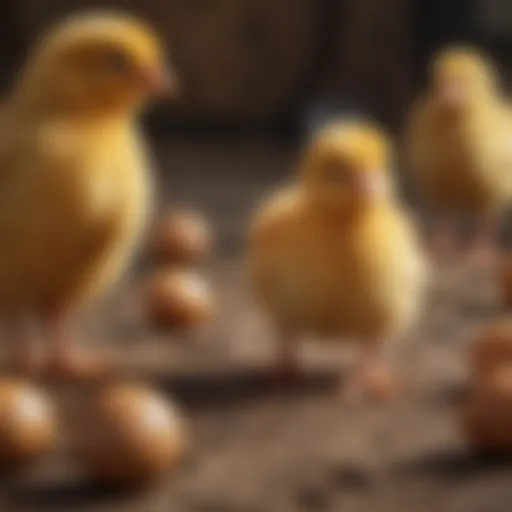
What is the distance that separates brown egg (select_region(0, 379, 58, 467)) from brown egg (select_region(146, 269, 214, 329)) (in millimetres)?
376

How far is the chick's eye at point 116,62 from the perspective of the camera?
1.39 m

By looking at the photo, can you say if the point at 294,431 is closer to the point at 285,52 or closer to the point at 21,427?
the point at 21,427

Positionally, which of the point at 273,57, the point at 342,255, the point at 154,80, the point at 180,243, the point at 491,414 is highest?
the point at 273,57

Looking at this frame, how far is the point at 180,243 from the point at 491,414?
0.75 meters

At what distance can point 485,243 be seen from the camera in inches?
75.5

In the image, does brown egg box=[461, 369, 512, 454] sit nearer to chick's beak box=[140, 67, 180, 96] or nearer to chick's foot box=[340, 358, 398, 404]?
chick's foot box=[340, 358, 398, 404]

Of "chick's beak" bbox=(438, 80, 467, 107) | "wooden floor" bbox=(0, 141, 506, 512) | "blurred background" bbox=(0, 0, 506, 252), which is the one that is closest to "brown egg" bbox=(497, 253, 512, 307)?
"wooden floor" bbox=(0, 141, 506, 512)

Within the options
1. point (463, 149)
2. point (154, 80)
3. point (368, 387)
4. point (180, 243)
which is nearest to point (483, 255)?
point (463, 149)

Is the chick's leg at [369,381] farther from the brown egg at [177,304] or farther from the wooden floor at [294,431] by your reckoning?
the brown egg at [177,304]

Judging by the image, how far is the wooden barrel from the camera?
2885 mm

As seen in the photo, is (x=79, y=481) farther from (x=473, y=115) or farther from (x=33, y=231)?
(x=473, y=115)

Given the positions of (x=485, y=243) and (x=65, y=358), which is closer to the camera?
(x=65, y=358)

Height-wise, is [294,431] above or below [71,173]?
below

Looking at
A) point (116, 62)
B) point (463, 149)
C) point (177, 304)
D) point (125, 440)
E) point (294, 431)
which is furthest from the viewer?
point (463, 149)
